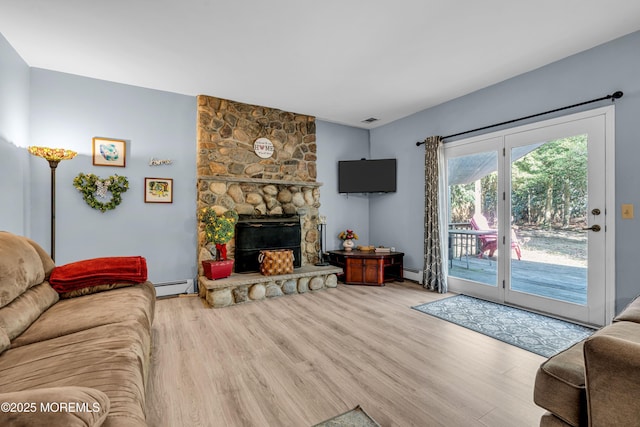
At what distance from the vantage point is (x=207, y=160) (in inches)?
156

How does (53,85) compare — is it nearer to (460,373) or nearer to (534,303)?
(460,373)

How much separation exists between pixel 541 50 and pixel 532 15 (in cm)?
68

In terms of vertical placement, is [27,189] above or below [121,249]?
above

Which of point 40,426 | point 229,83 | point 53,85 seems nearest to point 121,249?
point 53,85

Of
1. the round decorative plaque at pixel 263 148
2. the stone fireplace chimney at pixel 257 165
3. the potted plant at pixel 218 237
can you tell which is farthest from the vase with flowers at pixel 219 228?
the round decorative plaque at pixel 263 148

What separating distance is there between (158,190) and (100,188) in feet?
1.96

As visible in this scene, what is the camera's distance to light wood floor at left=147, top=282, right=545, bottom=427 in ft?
5.28

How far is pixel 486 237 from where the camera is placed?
145 inches

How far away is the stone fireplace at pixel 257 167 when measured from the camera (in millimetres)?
3951

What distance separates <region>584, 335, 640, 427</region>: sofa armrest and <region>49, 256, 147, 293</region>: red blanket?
2769mm

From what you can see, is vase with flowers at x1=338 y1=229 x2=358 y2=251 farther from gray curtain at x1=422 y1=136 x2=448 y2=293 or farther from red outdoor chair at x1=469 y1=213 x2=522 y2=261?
red outdoor chair at x1=469 y1=213 x2=522 y2=261

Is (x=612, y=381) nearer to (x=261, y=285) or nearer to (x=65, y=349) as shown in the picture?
(x=65, y=349)

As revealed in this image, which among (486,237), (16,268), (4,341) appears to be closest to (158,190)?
(16,268)

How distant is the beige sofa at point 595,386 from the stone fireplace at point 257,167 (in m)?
3.07
